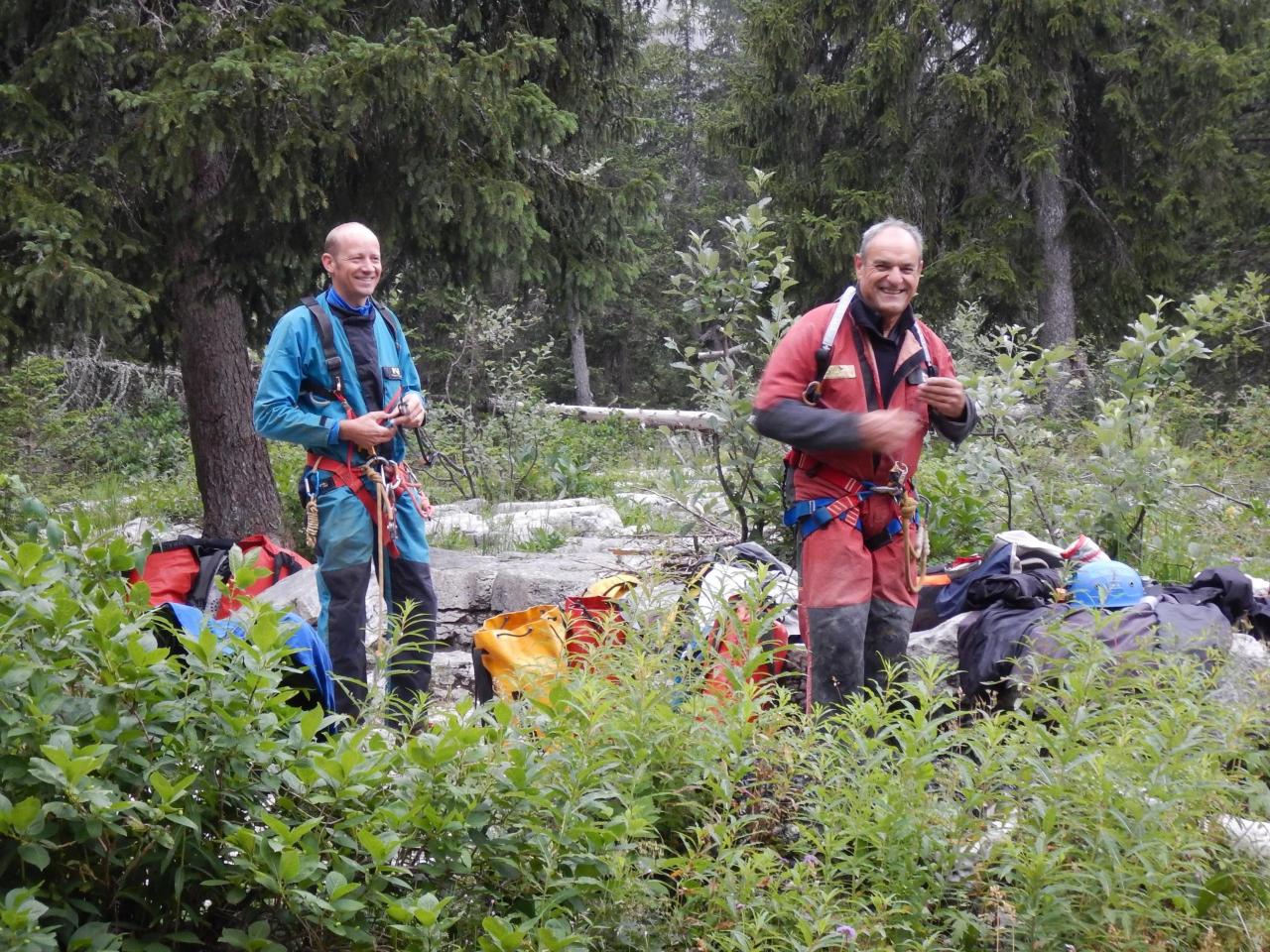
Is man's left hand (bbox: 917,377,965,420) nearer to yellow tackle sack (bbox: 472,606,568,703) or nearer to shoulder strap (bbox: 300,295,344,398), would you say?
yellow tackle sack (bbox: 472,606,568,703)

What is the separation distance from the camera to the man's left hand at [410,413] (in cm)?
488

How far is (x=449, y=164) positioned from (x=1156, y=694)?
19.9ft

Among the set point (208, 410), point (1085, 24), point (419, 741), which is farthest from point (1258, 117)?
point (419, 741)

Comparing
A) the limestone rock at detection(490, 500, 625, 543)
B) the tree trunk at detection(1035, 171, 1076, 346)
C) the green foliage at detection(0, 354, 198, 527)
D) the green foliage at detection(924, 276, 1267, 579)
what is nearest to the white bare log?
the limestone rock at detection(490, 500, 625, 543)

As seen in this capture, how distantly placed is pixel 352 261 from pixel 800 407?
2.11 m

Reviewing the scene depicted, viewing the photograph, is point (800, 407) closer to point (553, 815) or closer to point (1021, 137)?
point (553, 815)

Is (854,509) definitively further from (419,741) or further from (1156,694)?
(419,741)

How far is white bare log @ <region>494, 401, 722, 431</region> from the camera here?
7186 millimetres

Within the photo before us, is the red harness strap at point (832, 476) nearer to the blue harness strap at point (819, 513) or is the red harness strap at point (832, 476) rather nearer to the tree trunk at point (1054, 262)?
the blue harness strap at point (819, 513)

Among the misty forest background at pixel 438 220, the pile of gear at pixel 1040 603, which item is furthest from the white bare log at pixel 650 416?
the pile of gear at pixel 1040 603

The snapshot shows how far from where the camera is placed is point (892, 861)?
2625mm

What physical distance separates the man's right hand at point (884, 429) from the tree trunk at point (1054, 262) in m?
14.9

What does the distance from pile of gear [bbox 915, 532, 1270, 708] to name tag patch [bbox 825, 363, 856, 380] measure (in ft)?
4.13

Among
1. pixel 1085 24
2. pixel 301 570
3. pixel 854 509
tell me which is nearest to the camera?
pixel 854 509
